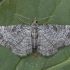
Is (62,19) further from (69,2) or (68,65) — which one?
(68,65)

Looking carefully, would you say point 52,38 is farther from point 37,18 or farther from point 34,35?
point 37,18

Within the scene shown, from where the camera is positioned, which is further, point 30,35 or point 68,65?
point 30,35

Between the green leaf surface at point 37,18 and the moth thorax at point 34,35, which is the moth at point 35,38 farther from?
the green leaf surface at point 37,18

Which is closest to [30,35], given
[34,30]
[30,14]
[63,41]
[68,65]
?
[34,30]

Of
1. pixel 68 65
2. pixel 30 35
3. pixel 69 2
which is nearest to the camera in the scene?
pixel 68 65

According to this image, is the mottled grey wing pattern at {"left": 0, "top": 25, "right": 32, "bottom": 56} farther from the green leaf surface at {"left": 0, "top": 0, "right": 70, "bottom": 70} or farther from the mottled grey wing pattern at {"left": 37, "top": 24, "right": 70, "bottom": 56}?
the mottled grey wing pattern at {"left": 37, "top": 24, "right": 70, "bottom": 56}

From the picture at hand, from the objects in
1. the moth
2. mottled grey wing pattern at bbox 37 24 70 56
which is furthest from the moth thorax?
mottled grey wing pattern at bbox 37 24 70 56
